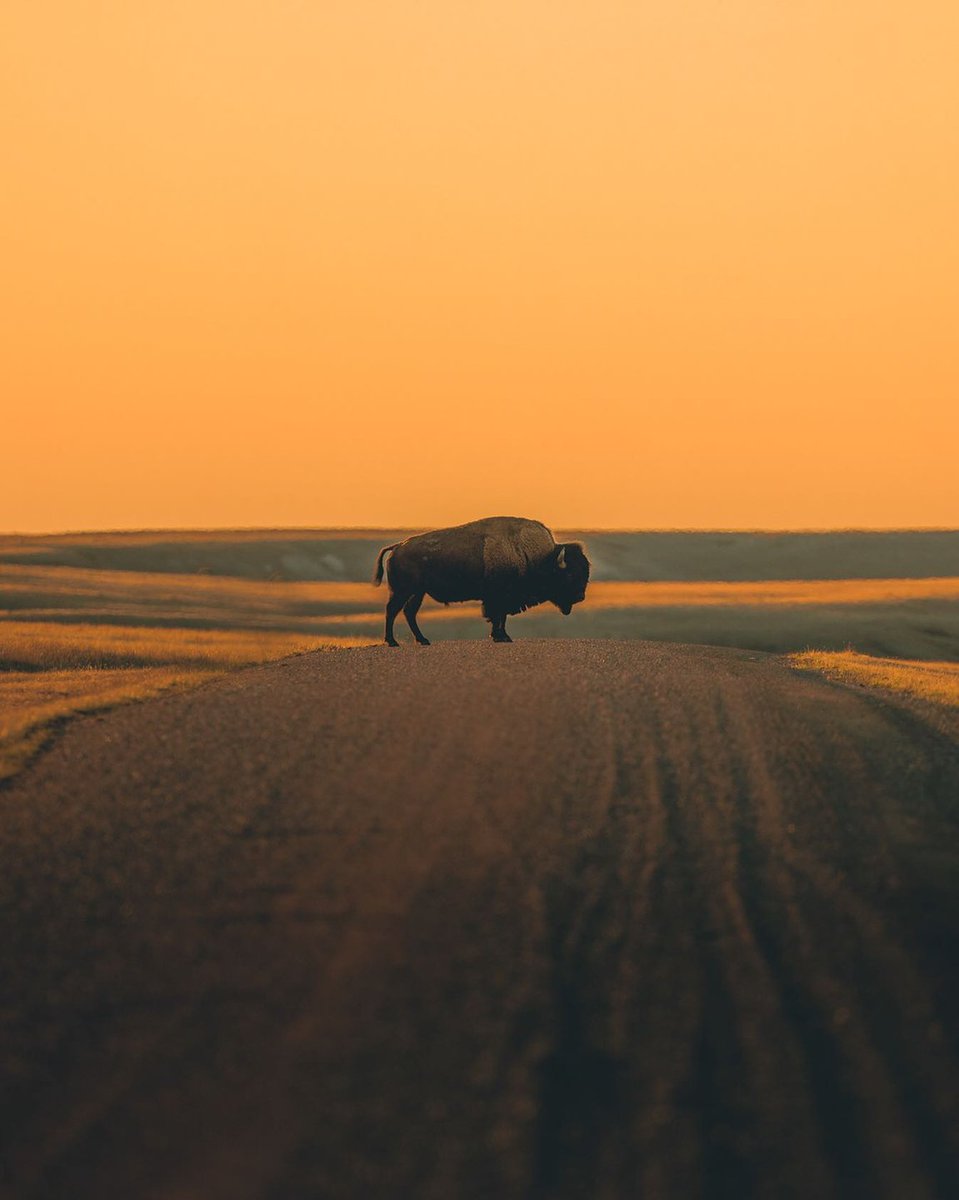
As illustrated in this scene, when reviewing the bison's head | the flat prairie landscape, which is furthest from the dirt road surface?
the bison's head

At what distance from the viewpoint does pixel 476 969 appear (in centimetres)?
646

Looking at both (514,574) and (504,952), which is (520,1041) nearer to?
(504,952)

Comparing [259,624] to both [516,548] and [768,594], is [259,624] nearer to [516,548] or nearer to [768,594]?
[516,548]

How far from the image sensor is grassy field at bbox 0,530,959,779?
69.2 feet

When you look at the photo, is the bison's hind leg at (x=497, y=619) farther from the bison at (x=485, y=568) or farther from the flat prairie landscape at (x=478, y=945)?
the flat prairie landscape at (x=478, y=945)

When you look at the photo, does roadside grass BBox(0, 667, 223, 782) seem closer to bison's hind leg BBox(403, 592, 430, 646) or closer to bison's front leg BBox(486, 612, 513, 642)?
bison's hind leg BBox(403, 592, 430, 646)

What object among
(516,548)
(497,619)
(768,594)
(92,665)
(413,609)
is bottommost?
(92,665)

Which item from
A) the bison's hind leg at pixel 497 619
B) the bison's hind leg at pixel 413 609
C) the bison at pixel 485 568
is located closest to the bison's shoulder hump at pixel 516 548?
the bison at pixel 485 568

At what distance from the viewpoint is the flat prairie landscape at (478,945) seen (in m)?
5.04

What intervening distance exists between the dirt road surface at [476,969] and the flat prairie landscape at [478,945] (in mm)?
19

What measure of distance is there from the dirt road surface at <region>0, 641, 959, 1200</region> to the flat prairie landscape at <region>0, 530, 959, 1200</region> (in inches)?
0.7

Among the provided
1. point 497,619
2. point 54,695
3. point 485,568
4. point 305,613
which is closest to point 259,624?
point 305,613

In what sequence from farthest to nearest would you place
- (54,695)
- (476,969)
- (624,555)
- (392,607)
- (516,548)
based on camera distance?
(624,555) → (392,607) → (516,548) → (54,695) → (476,969)

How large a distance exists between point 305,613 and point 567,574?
30.6 meters
